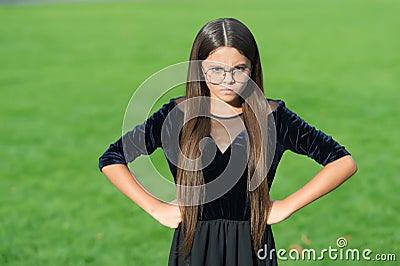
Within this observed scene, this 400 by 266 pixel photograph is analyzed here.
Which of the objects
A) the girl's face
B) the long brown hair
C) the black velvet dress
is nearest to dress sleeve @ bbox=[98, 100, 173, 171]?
the black velvet dress

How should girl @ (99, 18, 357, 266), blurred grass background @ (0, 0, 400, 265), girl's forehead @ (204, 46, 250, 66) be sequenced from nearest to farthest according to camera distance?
1. girl's forehead @ (204, 46, 250, 66)
2. girl @ (99, 18, 357, 266)
3. blurred grass background @ (0, 0, 400, 265)

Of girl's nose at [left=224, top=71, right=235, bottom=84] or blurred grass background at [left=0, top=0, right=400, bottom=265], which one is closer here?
girl's nose at [left=224, top=71, right=235, bottom=84]

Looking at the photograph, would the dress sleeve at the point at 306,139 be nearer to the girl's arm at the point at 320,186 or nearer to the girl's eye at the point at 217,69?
the girl's arm at the point at 320,186

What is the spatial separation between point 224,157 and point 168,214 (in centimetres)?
31

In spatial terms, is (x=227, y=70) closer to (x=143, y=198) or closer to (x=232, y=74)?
(x=232, y=74)

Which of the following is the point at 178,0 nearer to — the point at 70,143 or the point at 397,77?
the point at 397,77

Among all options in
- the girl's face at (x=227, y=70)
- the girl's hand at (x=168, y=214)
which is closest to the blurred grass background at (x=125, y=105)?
the girl's hand at (x=168, y=214)

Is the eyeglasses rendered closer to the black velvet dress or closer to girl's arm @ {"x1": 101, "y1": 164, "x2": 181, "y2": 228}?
the black velvet dress

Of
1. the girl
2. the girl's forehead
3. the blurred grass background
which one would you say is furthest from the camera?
the blurred grass background

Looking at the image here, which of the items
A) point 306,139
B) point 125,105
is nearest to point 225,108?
point 306,139

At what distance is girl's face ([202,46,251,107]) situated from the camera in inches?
108

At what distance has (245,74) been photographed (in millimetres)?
2773

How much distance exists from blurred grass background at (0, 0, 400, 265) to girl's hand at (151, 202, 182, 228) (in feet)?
9.14

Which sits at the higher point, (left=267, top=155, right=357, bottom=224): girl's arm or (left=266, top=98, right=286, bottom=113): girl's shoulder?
(left=266, top=98, right=286, bottom=113): girl's shoulder
